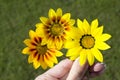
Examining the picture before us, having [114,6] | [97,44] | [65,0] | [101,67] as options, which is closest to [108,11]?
[114,6]

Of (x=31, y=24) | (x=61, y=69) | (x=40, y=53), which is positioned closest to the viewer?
(x=40, y=53)

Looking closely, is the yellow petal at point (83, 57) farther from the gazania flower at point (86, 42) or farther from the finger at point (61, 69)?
the finger at point (61, 69)

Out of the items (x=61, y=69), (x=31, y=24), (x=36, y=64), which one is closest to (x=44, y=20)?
(x=36, y=64)

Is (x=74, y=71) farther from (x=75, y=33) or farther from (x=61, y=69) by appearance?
(x=61, y=69)

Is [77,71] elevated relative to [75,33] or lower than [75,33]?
lower

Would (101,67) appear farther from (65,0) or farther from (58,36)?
(65,0)

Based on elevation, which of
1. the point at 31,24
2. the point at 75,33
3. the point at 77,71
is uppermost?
the point at 31,24

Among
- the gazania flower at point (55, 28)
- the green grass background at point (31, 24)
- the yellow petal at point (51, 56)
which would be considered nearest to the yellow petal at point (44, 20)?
the gazania flower at point (55, 28)
